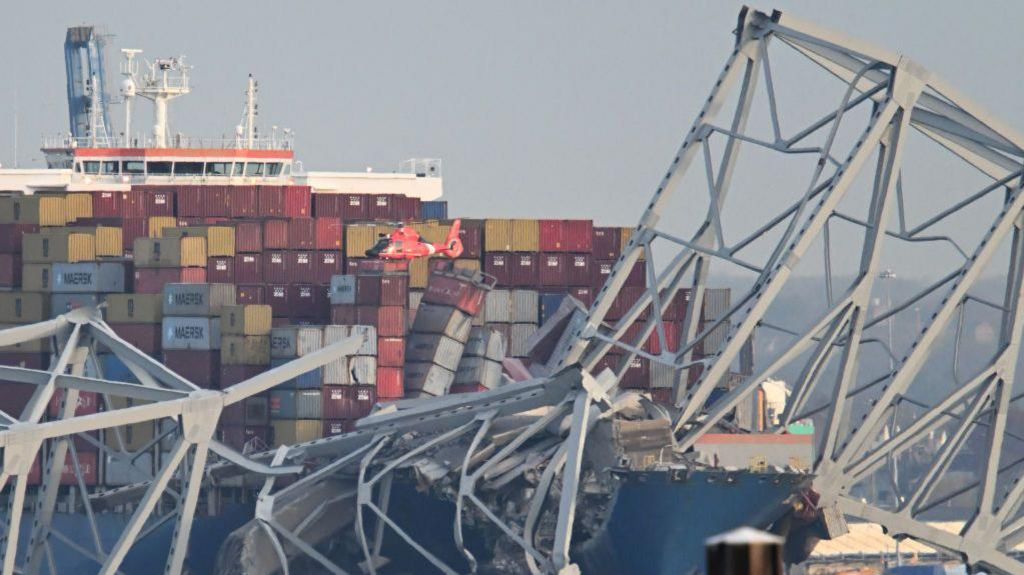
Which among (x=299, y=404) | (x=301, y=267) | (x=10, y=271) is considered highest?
(x=301, y=267)

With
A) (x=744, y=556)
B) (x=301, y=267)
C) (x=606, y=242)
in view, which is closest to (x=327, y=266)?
(x=301, y=267)

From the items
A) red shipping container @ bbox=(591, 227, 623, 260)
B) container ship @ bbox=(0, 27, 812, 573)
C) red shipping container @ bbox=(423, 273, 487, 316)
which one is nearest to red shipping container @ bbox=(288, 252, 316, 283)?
container ship @ bbox=(0, 27, 812, 573)

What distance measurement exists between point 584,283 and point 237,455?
17.8 m

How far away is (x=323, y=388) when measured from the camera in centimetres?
5856

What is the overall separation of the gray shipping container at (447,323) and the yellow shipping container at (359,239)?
619 cm

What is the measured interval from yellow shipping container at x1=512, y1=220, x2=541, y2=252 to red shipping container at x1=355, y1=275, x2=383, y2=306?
7.28m

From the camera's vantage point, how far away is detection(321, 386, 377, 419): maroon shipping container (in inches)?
2293

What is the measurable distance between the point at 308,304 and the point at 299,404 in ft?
19.6

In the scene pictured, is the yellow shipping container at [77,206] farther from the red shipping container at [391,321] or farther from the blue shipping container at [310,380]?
the red shipping container at [391,321]

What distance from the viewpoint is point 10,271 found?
66938 millimetres

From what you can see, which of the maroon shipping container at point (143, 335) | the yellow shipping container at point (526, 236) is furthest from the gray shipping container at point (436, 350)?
the maroon shipping container at point (143, 335)

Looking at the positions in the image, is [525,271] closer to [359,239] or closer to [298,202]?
[359,239]

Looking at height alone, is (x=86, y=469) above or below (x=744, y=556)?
below

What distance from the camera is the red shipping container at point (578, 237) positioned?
64.6 metres
